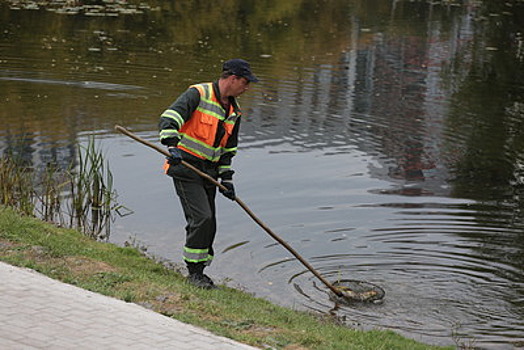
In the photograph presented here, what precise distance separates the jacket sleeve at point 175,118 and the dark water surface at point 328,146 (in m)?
2.17

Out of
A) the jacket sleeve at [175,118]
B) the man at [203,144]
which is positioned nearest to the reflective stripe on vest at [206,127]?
the man at [203,144]

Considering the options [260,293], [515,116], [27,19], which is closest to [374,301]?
[260,293]

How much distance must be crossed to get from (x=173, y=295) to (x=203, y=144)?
154 cm

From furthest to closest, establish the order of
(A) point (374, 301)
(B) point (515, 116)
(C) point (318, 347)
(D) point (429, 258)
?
(B) point (515, 116), (D) point (429, 258), (A) point (374, 301), (C) point (318, 347)

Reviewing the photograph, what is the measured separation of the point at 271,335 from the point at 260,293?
106 inches

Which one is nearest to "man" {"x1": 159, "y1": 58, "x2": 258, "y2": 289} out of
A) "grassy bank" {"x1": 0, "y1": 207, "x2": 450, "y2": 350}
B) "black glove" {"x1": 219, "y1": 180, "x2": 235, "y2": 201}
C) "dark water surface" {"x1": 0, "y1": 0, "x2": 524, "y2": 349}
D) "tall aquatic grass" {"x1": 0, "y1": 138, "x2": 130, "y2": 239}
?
"black glove" {"x1": 219, "y1": 180, "x2": 235, "y2": 201}

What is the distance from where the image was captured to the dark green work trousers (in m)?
7.55

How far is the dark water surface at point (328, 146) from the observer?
9.18m

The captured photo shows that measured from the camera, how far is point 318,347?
5.86 metres

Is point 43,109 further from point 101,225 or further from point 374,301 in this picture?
point 374,301

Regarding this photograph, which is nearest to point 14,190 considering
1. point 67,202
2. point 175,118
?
point 67,202

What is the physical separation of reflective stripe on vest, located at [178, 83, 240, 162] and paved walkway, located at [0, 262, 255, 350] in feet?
6.13

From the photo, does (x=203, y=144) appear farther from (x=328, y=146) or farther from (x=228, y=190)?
(x=328, y=146)

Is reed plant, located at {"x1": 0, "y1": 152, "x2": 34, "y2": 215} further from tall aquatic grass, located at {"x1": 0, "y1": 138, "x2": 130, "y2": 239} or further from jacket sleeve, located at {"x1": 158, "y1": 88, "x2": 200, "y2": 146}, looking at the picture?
jacket sleeve, located at {"x1": 158, "y1": 88, "x2": 200, "y2": 146}
